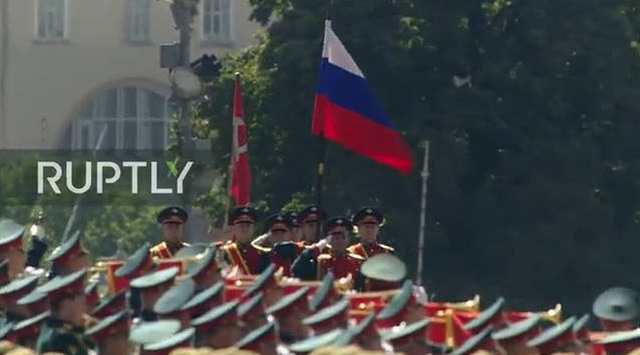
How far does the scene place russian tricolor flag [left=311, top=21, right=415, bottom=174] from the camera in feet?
69.9

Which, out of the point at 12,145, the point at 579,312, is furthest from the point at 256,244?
the point at 12,145

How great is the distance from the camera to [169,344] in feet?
38.9

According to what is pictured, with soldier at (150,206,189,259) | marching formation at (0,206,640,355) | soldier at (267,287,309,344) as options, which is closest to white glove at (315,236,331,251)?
soldier at (150,206,189,259)

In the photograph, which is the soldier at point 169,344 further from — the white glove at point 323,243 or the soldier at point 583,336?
the white glove at point 323,243

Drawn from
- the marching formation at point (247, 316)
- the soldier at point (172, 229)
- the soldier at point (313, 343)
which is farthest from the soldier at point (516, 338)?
the soldier at point (172, 229)

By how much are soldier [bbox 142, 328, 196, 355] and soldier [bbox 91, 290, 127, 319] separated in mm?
1413

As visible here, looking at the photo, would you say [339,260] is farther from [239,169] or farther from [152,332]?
[152,332]

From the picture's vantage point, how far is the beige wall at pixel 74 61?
59.0 metres

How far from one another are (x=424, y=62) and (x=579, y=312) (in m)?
3.87

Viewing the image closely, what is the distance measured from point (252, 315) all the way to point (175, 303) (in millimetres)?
465

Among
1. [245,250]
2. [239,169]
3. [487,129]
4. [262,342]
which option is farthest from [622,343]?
[487,129]

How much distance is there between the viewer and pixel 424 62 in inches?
1355

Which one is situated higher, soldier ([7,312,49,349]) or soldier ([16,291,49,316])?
soldier ([16,291,49,316])

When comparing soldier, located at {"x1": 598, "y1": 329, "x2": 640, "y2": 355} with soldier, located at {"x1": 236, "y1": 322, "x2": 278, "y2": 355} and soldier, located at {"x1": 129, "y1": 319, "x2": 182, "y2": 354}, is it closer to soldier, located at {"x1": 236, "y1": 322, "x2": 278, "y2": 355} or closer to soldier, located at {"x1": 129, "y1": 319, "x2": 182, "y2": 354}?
soldier, located at {"x1": 236, "y1": 322, "x2": 278, "y2": 355}
